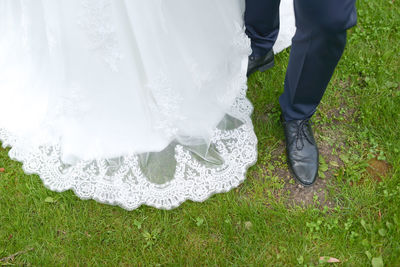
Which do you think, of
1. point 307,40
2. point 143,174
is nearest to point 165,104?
point 143,174

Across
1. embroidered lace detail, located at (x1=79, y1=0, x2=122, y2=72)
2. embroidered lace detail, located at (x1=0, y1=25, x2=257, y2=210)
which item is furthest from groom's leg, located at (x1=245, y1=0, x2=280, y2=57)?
embroidered lace detail, located at (x1=79, y1=0, x2=122, y2=72)

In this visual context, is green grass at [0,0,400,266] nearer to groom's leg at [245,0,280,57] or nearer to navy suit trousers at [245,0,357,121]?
navy suit trousers at [245,0,357,121]

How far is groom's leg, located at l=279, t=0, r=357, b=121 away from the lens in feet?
4.91

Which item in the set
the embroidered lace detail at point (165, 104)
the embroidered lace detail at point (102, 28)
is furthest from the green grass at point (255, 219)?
the embroidered lace detail at point (102, 28)

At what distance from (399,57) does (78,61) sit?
222 cm

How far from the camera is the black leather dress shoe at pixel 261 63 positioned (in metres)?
2.45

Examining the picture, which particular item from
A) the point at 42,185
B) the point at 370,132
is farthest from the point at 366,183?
the point at 42,185

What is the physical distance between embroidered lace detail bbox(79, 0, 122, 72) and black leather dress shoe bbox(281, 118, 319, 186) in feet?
3.53

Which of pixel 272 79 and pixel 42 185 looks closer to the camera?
pixel 42 185

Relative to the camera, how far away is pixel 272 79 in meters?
2.46

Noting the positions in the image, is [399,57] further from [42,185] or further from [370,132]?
[42,185]

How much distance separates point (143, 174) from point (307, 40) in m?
1.12

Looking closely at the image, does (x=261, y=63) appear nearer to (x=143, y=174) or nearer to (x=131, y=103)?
(x=131, y=103)

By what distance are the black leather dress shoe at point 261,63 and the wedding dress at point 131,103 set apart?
0.27 m
